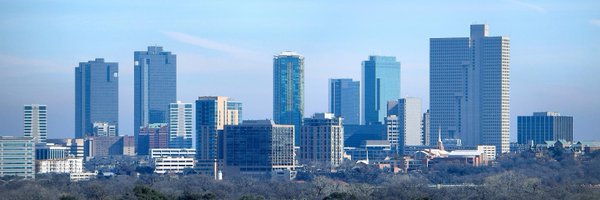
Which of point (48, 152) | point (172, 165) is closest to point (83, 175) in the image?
point (172, 165)

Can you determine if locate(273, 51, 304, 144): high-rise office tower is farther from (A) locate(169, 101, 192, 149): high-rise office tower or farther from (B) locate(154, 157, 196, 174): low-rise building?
(B) locate(154, 157, 196, 174): low-rise building

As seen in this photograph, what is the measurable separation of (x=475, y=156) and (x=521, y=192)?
5010 centimetres

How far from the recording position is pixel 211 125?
131m

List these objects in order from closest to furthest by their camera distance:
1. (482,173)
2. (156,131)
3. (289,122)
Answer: (482,173) → (289,122) → (156,131)

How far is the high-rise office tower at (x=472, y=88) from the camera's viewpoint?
156 m

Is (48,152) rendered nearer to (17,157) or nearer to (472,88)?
(17,157)

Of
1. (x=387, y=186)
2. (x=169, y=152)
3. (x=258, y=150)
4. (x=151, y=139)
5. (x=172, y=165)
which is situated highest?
(x=151, y=139)

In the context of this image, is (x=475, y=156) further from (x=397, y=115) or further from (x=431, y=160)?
(x=397, y=115)

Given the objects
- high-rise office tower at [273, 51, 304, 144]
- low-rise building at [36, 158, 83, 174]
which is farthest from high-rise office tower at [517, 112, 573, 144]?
low-rise building at [36, 158, 83, 174]

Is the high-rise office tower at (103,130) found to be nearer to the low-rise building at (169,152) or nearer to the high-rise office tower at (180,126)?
the high-rise office tower at (180,126)

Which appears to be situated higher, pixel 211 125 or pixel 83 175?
pixel 211 125

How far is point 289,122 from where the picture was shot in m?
158

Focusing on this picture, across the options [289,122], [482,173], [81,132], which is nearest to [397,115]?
[289,122]

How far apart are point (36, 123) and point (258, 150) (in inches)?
1167
